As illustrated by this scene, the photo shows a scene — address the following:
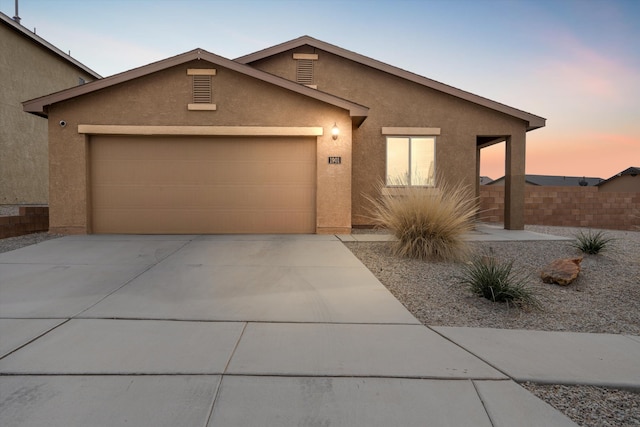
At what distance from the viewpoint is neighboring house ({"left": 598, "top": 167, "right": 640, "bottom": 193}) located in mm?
24812

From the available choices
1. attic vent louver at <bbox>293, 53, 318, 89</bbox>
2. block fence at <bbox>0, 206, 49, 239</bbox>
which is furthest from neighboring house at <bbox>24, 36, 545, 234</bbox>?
Result: attic vent louver at <bbox>293, 53, 318, 89</bbox>

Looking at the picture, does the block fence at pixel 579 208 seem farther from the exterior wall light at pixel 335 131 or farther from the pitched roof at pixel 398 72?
the exterior wall light at pixel 335 131

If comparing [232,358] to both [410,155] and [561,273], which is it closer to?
[561,273]

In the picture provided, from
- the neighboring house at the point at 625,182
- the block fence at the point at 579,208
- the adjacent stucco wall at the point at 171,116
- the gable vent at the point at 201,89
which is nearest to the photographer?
the adjacent stucco wall at the point at 171,116

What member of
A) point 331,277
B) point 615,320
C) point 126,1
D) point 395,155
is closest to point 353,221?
point 395,155

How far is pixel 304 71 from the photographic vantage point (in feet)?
38.9

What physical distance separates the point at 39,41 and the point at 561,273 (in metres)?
21.0

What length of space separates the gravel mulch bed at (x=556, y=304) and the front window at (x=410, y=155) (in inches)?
168

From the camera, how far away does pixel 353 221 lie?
37.5 feet

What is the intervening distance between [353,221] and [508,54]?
10.7 meters

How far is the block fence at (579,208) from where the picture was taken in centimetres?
1581

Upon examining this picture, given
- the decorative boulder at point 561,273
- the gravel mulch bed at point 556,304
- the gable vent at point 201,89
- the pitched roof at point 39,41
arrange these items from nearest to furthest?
the gravel mulch bed at point 556,304, the decorative boulder at point 561,273, the gable vent at point 201,89, the pitched roof at point 39,41

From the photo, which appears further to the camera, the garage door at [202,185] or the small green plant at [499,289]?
the garage door at [202,185]

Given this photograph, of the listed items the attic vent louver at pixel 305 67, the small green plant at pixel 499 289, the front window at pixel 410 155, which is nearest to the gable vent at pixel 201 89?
the attic vent louver at pixel 305 67
